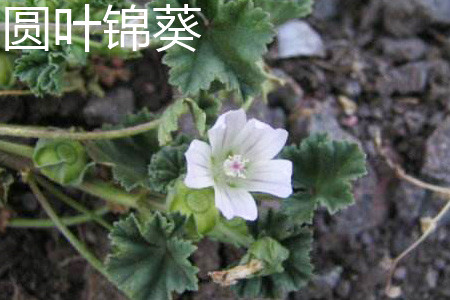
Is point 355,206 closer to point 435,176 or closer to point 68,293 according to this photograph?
point 435,176

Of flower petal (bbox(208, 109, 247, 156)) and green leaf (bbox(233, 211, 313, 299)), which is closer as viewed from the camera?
flower petal (bbox(208, 109, 247, 156))

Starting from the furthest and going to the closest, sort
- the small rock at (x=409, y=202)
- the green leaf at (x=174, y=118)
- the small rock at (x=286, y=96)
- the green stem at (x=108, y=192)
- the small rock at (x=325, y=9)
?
the small rock at (x=325, y=9), the small rock at (x=286, y=96), the small rock at (x=409, y=202), the green stem at (x=108, y=192), the green leaf at (x=174, y=118)

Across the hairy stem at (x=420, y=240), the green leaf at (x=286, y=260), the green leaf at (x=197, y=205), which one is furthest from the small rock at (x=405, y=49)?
the green leaf at (x=197, y=205)

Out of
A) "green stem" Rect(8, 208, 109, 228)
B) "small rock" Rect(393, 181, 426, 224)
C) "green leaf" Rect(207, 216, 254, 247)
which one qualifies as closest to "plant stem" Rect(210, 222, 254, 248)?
"green leaf" Rect(207, 216, 254, 247)

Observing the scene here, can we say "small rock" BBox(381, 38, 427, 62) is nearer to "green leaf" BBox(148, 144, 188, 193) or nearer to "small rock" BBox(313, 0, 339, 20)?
"small rock" BBox(313, 0, 339, 20)

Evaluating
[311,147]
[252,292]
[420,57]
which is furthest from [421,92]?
[252,292]

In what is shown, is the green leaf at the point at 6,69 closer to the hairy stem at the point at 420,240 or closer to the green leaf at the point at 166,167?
the green leaf at the point at 166,167

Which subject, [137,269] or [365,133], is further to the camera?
[365,133]
